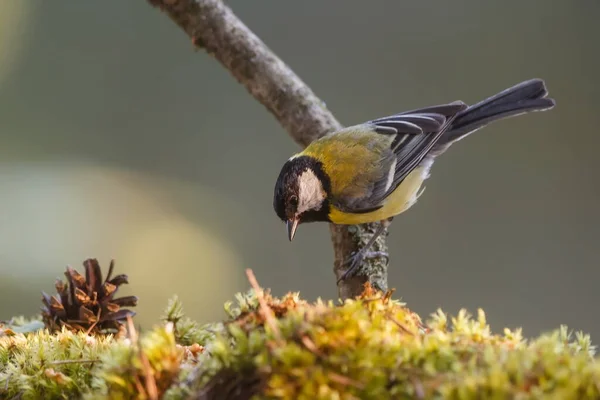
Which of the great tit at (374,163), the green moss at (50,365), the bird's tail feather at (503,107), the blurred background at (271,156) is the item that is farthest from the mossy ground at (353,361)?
the blurred background at (271,156)

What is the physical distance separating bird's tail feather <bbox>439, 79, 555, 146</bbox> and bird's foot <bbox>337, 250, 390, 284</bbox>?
2.03 ft

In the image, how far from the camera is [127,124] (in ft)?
10.5

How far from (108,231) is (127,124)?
65 centimetres

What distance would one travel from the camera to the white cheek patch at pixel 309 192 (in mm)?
1419

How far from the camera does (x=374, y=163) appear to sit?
150cm

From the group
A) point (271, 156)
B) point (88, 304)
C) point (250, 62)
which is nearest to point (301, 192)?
point (250, 62)

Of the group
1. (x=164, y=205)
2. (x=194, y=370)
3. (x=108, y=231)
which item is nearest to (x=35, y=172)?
(x=108, y=231)

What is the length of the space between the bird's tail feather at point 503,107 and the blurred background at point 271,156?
1.41 metres

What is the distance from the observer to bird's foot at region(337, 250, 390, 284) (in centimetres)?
117

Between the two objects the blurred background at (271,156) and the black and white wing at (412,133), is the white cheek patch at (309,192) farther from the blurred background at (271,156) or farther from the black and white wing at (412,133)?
the blurred background at (271,156)

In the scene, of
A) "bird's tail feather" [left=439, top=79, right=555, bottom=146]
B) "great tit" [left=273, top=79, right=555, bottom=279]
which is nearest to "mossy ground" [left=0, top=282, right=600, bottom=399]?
"great tit" [left=273, top=79, right=555, bottom=279]

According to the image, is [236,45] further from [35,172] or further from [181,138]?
[35,172]

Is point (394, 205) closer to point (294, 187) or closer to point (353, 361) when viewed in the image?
point (294, 187)

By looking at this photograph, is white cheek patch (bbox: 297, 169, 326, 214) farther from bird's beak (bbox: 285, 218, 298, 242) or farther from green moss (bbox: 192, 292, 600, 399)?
green moss (bbox: 192, 292, 600, 399)
